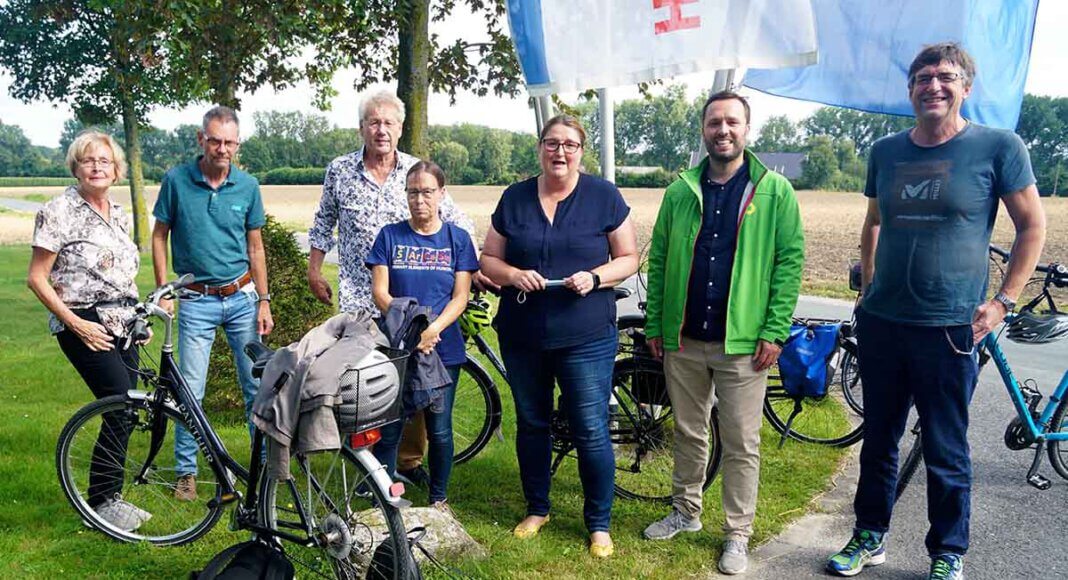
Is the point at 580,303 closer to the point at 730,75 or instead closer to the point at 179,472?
the point at 730,75

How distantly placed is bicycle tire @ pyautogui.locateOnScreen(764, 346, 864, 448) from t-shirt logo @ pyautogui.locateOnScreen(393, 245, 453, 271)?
96.7 inches

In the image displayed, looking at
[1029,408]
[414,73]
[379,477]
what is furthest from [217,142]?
[414,73]

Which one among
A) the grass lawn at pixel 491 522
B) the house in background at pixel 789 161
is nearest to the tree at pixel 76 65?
the grass lawn at pixel 491 522

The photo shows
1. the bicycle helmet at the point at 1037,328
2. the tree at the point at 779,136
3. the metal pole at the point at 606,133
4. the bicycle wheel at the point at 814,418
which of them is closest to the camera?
the bicycle helmet at the point at 1037,328

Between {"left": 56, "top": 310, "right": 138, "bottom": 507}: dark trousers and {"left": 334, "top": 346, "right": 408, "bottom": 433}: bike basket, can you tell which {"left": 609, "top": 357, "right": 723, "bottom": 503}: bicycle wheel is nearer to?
{"left": 334, "top": 346, "right": 408, "bottom": 433}: bike basket

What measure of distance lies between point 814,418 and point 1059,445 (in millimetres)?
1423

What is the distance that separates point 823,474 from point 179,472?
3599 millimetres

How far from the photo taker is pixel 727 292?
3.46 meters

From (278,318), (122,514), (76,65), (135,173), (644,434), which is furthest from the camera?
(135,173)

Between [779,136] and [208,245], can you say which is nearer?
[208,245]

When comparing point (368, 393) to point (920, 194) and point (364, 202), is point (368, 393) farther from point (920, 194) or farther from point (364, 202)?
point (920, 194)

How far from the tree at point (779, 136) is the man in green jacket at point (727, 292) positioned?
331ft

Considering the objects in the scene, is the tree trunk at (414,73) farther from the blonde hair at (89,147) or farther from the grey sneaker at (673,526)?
the grey sneaker at (673,526)

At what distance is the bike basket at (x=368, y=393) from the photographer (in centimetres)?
261
